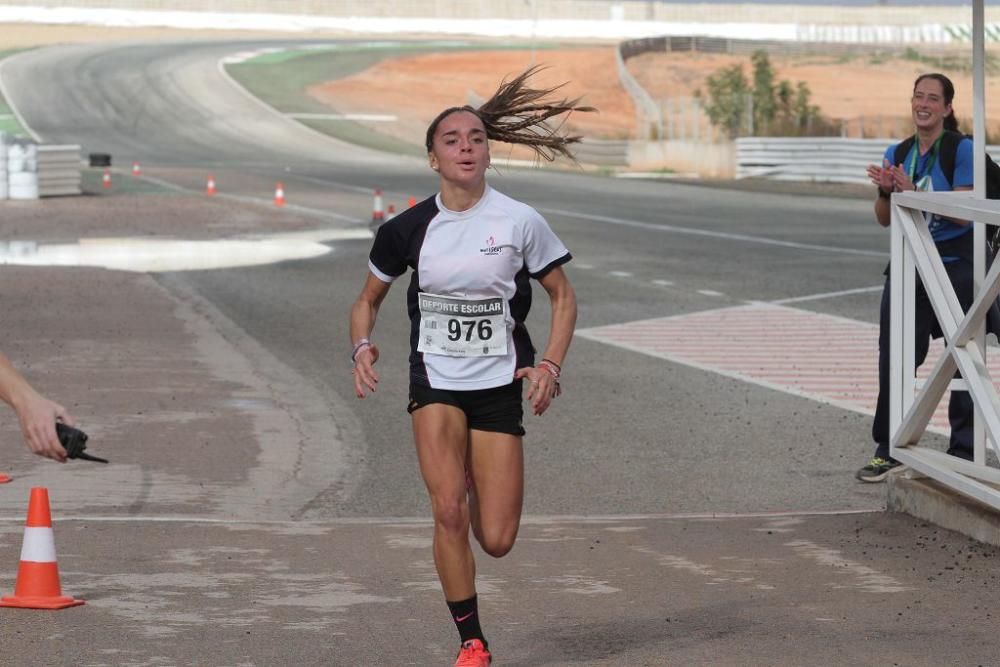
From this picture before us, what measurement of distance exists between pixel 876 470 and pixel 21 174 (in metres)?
31.2

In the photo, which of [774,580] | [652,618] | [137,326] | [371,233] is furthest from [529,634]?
[371,233]

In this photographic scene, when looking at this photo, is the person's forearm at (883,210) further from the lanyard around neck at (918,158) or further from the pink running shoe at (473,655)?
the pink running shoe at (473,655)

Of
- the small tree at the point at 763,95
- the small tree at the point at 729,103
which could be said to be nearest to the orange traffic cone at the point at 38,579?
the small tree at the point at 729,103

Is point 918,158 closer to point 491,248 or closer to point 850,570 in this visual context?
point 850,570

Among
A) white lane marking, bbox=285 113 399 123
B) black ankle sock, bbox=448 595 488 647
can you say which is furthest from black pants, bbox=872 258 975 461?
white lane marking, bbox=285 113 399 123

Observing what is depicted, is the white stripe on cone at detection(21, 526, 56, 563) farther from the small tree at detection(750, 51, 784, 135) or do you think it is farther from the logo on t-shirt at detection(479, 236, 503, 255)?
the small tree at detection(750, 51, 784, 135)

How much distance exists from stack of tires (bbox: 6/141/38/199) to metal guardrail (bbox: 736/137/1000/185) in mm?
18201

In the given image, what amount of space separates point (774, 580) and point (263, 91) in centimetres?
8002

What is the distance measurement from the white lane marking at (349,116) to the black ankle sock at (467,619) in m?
72.7

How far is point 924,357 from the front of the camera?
978 cm

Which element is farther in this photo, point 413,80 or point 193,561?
point 413,80

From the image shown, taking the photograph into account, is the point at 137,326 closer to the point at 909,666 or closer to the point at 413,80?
the point at 909,666

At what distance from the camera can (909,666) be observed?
6094 millimetres

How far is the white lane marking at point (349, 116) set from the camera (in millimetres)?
78562
